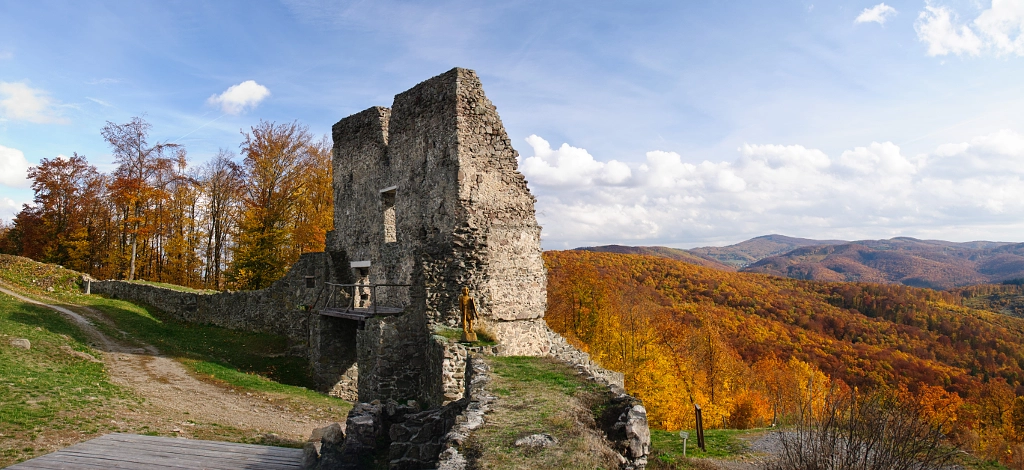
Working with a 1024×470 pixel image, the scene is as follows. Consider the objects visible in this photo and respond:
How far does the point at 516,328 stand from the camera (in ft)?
41.5

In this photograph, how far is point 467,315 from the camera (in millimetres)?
11789

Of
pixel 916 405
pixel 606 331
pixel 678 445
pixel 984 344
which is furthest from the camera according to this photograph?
pixel 984 344

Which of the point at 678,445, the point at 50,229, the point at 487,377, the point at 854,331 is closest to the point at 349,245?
the point at 487,377

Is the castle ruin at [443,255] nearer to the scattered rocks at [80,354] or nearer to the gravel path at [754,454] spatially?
the gravel path at [754,454]

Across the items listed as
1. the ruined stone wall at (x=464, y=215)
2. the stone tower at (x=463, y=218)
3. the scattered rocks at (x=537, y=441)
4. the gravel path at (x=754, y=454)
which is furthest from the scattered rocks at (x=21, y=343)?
the gravel path at (x=754, y=454)

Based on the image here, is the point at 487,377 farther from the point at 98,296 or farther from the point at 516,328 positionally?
the point at 98,296

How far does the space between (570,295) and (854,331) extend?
42779 mm

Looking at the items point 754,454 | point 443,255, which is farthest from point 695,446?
point 443,255

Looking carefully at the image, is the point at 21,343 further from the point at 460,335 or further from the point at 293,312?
the point at 460,335

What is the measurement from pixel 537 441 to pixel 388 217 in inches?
458

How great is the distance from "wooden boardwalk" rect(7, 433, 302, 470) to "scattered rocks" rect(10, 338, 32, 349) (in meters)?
7.33

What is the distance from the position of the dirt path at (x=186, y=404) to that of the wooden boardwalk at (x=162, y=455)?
103 cm

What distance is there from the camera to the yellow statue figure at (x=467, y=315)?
37.4 feet

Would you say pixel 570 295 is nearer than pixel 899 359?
Yes
